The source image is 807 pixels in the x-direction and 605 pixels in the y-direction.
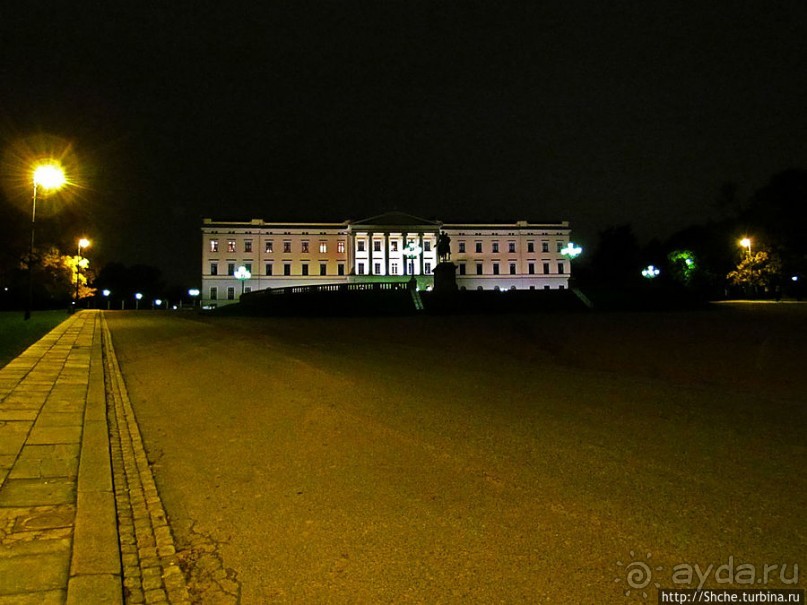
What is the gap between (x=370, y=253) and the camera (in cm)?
9975

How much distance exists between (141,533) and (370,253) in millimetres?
95978

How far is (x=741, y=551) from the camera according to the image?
4.03 meters

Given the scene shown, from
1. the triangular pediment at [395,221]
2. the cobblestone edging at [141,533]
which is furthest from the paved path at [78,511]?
the triangular pediment at [395,221]

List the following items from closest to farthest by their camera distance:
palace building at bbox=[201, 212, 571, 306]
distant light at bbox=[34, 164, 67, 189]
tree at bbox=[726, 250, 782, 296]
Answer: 1. distant light at bbox=[34, 164, 67, 189]
2. tree at bbox=[726, 250, 782, 296]
3. palace building at bbox=[201, 212, 571, 306]

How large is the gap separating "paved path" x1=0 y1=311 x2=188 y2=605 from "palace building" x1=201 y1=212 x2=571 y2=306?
88077 millimetres

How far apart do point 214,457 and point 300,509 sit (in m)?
2.17

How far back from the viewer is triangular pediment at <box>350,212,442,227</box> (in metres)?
98.2

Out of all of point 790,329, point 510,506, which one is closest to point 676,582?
point 510,506

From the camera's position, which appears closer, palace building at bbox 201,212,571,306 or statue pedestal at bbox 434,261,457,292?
statue pedestal at bbox 434,261,457,292

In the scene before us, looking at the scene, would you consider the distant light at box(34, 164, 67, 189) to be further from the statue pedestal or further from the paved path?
the statue pedestal

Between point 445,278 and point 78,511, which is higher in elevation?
point 445,278

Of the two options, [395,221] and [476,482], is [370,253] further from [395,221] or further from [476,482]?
[476,482]

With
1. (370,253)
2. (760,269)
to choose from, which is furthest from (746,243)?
(370,253)

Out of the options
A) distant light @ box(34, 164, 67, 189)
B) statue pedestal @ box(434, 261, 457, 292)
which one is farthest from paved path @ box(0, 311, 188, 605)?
statue pedestal @ box(434, 261, 457, 292)
